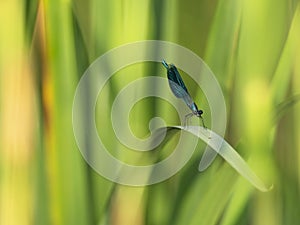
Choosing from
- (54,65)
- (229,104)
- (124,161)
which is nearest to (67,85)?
(54,65)

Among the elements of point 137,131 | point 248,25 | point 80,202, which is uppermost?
point 248,25

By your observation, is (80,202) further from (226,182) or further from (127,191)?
(226,182)

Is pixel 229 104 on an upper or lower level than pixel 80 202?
upper
